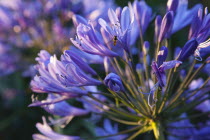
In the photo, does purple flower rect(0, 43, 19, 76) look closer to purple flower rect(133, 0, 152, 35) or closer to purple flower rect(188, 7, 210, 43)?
purple flower rect(133, 0, 152, 35)

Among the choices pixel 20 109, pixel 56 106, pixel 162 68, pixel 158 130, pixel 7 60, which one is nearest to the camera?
pixel 162 68

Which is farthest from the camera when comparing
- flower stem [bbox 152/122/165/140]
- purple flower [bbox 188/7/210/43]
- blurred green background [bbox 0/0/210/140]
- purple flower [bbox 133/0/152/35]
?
blurred green background [bbox 0/0/210/140]

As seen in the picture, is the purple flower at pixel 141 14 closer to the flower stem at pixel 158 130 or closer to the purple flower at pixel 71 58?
the purple flower at pixel 71 58

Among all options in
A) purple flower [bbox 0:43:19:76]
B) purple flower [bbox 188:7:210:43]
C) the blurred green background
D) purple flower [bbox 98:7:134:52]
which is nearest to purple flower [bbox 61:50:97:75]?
purple flower [bbox 98:7:134:52]

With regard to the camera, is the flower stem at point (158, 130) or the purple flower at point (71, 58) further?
the flower stem at point (158, 130)

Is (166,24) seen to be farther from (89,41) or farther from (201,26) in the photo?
(89,41)

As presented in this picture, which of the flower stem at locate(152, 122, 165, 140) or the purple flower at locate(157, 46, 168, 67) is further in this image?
the flower stem at locate(152, 122, 165, 140)

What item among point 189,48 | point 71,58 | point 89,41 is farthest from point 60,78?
point 189,48

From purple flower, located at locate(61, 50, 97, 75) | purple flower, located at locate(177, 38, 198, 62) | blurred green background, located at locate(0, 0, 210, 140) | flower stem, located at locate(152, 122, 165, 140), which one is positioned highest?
blurred green background, located at locate(0, 0, 210, 140)

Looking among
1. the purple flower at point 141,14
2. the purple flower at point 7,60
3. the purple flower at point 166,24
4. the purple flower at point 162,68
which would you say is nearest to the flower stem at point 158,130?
the purple flower at point 162,68
